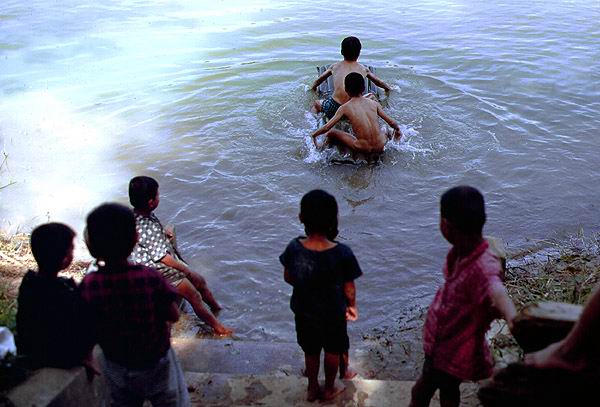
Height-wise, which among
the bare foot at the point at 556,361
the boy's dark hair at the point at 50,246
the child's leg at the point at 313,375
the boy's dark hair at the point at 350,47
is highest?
the boy's dark hair at the point at 350,47

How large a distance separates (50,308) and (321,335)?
142cm

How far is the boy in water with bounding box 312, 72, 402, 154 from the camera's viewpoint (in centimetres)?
765

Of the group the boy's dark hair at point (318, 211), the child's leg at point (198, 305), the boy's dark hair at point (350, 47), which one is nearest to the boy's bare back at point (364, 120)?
the boy's dark hair at point (350, 47)

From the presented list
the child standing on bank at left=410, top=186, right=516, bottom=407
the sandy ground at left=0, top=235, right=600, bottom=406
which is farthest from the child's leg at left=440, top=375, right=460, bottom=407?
the sandy ground at left=0, top=235, right=600, bottom=406

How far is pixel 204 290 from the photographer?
202 inches

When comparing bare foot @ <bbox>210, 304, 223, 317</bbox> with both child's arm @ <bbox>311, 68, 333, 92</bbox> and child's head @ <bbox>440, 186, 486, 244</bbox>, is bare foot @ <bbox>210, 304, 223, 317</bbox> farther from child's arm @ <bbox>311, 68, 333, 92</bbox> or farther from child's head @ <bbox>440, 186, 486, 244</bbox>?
child's arm @ <bbox>311, 68, 333, 92</bbox>

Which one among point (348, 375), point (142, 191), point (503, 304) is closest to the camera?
point (503, 304)

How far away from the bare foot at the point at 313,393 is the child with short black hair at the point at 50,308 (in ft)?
4.19

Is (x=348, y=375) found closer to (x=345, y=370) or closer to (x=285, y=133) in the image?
(x=345, y=370)

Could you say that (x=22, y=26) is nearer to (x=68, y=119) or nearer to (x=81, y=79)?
(x=81, y=79)

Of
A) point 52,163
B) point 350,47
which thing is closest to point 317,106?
point 350,47

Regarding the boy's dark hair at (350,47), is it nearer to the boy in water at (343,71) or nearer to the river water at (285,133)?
the boy in water at (343,71)

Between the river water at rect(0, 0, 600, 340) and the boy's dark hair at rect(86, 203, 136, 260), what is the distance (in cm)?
232

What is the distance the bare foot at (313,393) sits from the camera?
3629 mm
